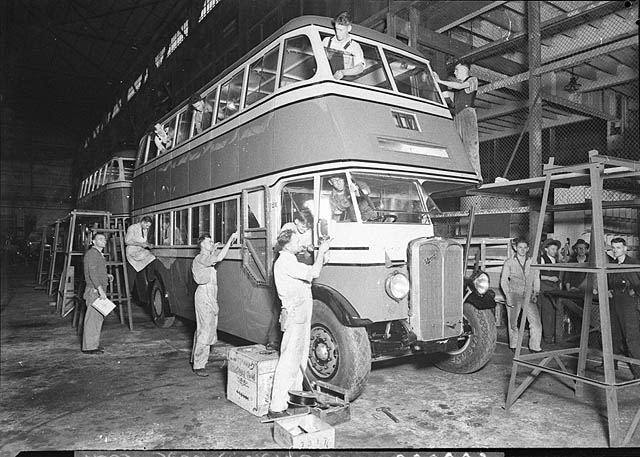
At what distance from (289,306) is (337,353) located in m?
0.70

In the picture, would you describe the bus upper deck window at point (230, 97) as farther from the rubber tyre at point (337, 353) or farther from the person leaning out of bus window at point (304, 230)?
the rubber tyre at point (337, 353)

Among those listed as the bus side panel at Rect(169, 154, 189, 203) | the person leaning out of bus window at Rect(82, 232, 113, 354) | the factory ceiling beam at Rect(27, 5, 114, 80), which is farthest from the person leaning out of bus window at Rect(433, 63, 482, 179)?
the factory ceiling beam at Rect(27, 5, 114, 80)

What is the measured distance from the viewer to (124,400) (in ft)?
13.3

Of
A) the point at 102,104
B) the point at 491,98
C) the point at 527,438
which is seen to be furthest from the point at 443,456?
the point at 102,104

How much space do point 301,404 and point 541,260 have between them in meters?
4.31

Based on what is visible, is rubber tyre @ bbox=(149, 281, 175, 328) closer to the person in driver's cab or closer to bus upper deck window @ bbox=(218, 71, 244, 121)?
bus upper deck window @ bbox=(218, 71, 244, 121)

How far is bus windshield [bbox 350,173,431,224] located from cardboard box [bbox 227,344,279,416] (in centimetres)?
150

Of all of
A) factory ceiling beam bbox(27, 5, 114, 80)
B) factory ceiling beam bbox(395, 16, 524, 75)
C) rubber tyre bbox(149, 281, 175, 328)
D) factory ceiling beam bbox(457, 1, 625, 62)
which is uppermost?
factory ceiling beam bbox(27, 5, 114, 80)

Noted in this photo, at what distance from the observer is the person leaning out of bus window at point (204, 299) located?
4742 millimetres

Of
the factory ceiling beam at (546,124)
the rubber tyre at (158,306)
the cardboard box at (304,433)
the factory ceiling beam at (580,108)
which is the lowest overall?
the cardboard box at (304,433)

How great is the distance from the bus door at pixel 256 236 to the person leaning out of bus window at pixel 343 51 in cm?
137

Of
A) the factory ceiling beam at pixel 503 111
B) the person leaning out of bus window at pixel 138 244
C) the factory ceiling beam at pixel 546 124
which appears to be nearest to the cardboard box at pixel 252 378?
the person leaning out of bus window at pixel 138 244

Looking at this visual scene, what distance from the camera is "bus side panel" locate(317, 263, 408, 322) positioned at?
3777 mm

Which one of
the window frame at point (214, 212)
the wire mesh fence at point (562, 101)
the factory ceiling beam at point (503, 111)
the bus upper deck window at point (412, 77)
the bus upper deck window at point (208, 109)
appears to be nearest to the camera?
the bus upper deck window at point (412, 77)
